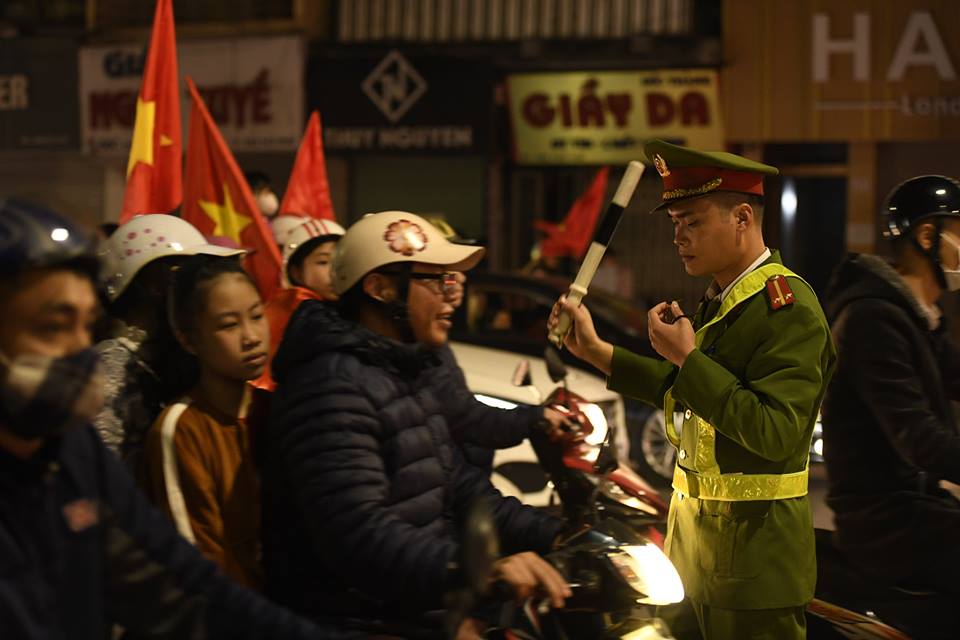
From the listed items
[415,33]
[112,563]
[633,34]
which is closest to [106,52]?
[415,33]

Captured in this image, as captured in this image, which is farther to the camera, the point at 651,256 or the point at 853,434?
the point at 651,256

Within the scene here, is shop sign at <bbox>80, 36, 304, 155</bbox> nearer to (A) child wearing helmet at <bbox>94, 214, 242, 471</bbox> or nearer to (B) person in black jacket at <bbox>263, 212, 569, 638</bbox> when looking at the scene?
(A) child wearing helmet at <bbox>94, 214, 242, 471</bbox>

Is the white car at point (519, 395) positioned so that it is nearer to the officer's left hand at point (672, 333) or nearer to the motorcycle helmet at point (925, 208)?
the motorcycle helmet at point (925, 208)

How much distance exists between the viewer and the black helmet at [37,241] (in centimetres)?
220

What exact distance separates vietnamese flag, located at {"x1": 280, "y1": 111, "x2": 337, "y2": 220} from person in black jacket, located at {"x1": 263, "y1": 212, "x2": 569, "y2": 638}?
186 inches

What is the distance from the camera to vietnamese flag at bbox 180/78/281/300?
674 centimetres

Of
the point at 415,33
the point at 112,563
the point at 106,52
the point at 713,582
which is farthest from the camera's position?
the point at 106,52

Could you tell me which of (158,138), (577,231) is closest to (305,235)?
(158,138)

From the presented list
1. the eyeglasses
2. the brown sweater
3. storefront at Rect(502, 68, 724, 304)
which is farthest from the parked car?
storefront at Rect(502, 68, 724, 304)

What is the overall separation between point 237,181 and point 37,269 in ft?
15.1

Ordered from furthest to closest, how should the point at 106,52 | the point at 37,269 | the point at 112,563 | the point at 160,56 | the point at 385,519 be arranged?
1. the point at 106,52
2. the point at 160,56
3. the point at 385,519
4. the point at 112,563
5. the point at 37,269

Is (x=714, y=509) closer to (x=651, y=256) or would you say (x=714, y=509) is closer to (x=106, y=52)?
(x=651, y=256)

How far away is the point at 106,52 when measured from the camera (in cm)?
2092

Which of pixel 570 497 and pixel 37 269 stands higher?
pixel 37 269
